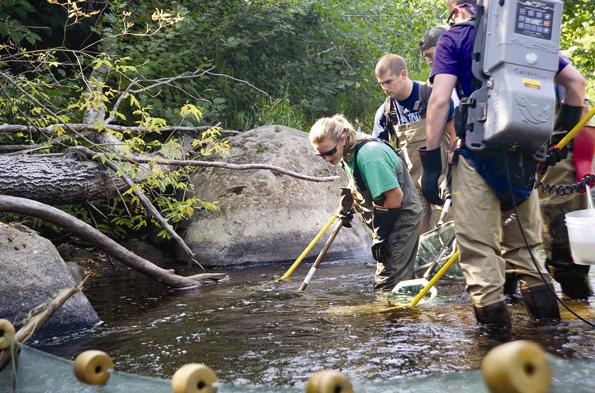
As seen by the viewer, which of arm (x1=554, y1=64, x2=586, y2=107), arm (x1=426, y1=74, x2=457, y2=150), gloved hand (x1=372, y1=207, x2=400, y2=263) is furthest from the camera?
gloved hand (x1=372, y1=207, x2=400, y2=263)

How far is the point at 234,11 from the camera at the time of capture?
11070 millimetres

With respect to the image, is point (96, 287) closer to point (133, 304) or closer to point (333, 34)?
point (133, 304)

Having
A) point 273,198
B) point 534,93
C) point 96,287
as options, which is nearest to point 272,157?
point 273,198

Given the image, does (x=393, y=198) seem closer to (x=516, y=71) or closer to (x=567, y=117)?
(x=567, y=117)

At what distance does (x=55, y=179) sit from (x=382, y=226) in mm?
2980

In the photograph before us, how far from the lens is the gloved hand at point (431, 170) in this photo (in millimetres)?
4168

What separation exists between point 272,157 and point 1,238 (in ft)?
13.8

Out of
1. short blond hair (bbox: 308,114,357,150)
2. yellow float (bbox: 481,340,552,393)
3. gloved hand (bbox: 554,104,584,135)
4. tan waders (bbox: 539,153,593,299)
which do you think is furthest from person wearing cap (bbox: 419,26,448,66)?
yellow float (bbox: 481,340,552,393)

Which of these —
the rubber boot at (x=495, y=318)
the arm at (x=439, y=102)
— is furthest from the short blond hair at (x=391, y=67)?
the rubber boot at (x=495, y=318)

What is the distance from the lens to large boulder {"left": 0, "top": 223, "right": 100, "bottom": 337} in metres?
5.13

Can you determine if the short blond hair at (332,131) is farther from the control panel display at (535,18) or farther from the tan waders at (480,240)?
the control panel display at (535,18)

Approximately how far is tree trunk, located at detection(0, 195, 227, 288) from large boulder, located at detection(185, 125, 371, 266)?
1.26 m

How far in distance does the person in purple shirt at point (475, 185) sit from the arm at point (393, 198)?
1.11 m

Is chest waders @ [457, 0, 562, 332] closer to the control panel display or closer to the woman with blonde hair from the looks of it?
the control panel display
